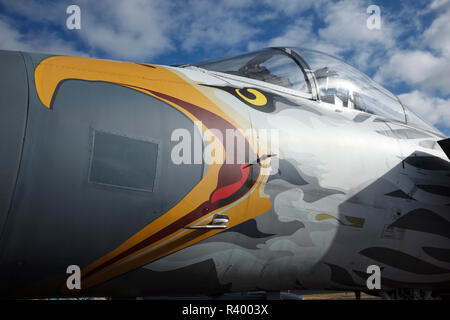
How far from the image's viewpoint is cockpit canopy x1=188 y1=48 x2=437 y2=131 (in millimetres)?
4383

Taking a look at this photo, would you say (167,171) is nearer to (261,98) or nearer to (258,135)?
(258,135)

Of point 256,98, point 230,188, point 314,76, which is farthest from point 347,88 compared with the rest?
point 230,188

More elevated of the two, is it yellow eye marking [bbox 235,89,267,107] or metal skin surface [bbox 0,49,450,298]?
yellow eye marking [bbox 235,89,267,107]

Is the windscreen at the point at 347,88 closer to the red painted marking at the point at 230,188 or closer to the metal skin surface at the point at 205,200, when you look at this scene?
the metal skin surface at the point at 205,200

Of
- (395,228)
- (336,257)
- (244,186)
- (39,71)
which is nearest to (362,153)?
(395,228)

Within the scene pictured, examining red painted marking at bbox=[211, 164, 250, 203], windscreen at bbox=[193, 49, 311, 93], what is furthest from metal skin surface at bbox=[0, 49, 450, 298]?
windscreen at bbox=[193, 49, 311, 93]

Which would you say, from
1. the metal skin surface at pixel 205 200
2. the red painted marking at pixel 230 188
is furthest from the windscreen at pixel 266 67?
the red painted marking at pixel 230 188

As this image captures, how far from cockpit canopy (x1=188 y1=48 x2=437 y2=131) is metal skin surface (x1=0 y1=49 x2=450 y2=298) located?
342 mm

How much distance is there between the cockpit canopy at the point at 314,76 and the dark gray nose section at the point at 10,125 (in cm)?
228

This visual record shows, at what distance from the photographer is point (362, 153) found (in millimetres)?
3895

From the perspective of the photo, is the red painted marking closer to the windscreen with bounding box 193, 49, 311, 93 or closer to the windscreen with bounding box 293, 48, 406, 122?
the windscreen with bounding box 193, 49, 311, 93

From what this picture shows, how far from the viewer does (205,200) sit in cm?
295

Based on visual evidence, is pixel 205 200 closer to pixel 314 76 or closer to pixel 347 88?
pixel 314 76

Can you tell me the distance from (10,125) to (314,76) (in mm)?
3376
